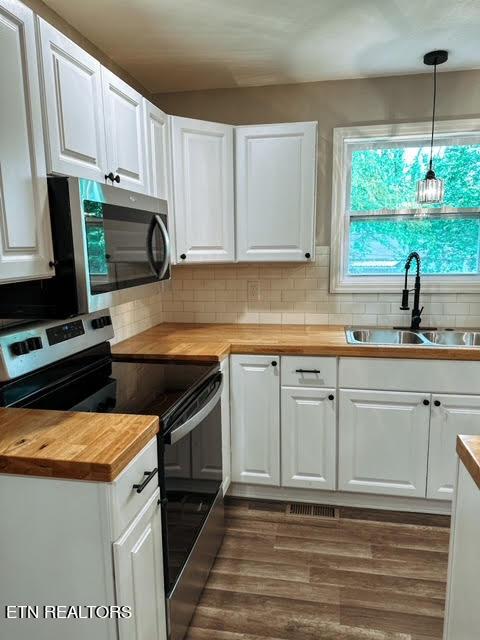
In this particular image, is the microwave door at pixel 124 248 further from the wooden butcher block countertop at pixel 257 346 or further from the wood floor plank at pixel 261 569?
the wood floor plank at pixel 261 569

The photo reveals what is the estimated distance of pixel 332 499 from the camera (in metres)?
2.49

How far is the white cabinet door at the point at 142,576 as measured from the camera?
3.76ft

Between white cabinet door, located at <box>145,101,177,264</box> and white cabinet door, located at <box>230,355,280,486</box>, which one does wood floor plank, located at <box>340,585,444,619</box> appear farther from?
white cabinet door, located at <box>145,101,177,264</box>

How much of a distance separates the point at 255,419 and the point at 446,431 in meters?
0.99

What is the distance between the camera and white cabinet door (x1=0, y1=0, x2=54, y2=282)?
118 centimetres

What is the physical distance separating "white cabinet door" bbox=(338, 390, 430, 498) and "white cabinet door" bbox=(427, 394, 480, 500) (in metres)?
0.04

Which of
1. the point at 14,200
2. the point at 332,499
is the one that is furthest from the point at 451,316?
the point at 14,200

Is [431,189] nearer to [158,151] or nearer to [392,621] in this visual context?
[158,151]

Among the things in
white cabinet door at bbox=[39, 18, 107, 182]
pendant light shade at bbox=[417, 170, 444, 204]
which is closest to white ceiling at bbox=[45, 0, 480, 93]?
white cabinet door at bbox=[39, 18, 107, 182]

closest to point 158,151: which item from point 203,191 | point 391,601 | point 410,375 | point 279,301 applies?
point 203,191

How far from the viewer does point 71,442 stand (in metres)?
1.18

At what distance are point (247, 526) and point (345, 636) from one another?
0.76m

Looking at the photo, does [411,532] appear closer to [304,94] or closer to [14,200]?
[14,200]

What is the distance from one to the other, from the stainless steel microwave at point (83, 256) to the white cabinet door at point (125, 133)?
18cm
